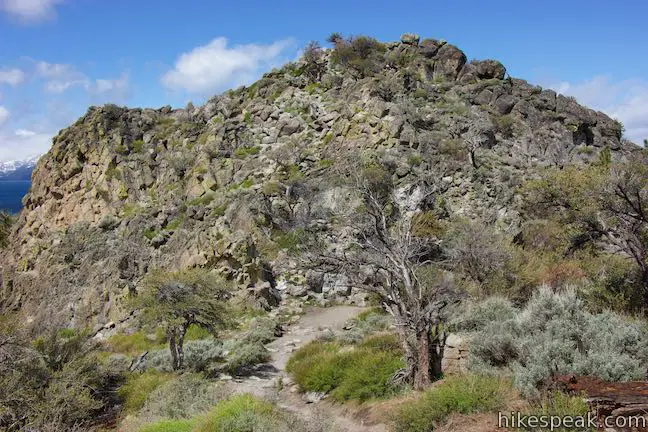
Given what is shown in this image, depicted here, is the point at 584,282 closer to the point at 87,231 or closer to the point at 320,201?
the point at 320,201

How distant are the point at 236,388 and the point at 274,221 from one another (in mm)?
16299

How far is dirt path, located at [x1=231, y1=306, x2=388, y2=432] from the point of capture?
10398mm

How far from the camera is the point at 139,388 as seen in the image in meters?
13.7

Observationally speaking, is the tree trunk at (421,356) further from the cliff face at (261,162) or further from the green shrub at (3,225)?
the green shrub at (3,225)

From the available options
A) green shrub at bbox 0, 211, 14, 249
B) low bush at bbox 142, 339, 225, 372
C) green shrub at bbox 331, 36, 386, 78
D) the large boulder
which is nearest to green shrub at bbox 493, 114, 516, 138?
the large boulder

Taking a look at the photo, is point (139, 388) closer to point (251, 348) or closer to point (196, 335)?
point (251, 348)

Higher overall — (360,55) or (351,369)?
(360,55)

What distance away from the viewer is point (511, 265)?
19328 millimetres

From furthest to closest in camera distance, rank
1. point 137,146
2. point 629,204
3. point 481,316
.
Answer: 1. point 137,146
2. point 629,204
3. point 481,316

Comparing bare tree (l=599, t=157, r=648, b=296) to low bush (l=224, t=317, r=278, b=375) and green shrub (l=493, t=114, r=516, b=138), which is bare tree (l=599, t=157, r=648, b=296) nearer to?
low bush (l=224, t=317, r=278, b=375)

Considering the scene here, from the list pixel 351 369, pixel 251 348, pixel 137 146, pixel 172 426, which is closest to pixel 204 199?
pixel 137 146

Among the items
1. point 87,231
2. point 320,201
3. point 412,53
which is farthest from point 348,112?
point 87,231

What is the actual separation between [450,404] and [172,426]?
5569 mm

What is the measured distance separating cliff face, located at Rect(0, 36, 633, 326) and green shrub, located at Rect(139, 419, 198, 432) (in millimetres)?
15187
